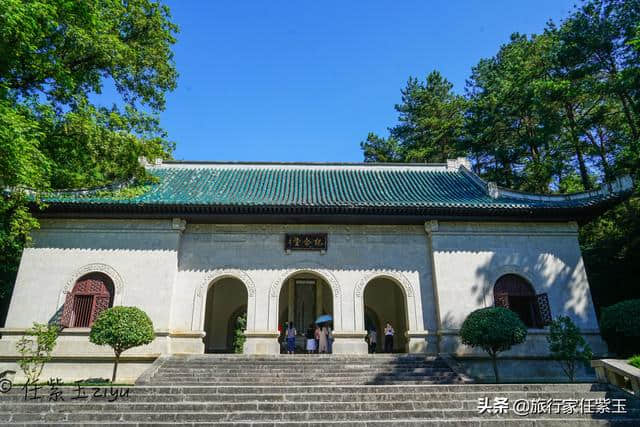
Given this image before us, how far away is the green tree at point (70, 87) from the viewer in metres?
8.08

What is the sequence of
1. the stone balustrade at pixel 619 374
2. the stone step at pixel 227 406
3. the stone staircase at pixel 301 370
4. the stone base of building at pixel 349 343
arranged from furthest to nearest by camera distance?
the stone base of building at pixel 349 343, the stone staircase at pixel 301 370, the stone balustrade at pixel 619 374, the stone step at pixel 227 406

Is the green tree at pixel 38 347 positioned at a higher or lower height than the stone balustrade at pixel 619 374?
higher

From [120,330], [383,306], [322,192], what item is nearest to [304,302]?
[383,306]

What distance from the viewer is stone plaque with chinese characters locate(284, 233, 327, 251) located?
11711 mm

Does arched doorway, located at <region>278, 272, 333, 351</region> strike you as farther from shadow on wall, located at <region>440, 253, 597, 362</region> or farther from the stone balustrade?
the stone balustrade

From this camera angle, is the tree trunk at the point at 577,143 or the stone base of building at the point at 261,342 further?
the tree trunk at the point at 577,143

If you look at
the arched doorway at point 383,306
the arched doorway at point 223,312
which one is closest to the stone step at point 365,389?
the arched doorway at point 223,312

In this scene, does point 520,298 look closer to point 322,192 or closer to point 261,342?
point 322,192

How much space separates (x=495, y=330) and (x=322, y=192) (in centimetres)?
666

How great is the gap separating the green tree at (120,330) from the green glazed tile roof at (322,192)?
3069 millimetres

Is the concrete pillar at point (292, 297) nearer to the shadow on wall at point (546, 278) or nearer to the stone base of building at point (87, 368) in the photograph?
the stone base of building at point (87, 368)

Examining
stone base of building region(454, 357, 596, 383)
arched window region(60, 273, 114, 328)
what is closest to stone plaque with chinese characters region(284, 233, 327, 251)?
stone base of building region(454, 357, 596, 383)

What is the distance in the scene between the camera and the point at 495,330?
8891 millimetres

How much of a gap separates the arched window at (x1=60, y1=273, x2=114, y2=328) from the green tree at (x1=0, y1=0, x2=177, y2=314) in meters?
2.06
